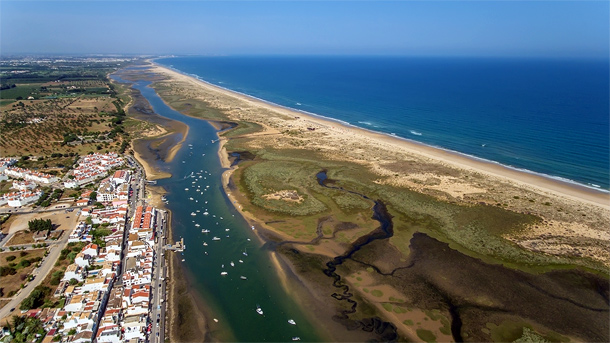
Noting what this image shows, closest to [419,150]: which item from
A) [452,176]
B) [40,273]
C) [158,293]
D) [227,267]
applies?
[452,176]

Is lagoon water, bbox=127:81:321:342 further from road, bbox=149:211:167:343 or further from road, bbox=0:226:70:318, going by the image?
road, bbox=0:226:70:318

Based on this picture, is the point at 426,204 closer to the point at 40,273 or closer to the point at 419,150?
the point at 419,150

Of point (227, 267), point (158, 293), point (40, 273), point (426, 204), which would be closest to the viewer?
point (158, 293)

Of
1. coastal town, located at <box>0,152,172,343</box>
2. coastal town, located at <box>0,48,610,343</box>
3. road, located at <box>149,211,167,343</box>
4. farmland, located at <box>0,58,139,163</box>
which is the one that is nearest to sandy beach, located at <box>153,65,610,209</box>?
coastal town, located at <box>0,48,610,343</box>

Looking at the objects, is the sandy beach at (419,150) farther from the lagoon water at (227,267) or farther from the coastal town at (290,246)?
the lagoon water at (227,267)

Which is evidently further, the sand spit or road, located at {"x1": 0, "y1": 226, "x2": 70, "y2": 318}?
the sand spit

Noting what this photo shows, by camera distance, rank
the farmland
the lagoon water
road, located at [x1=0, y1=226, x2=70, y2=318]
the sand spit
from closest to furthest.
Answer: the lagoon water
road, located at [x1=0, y1=226, x2=70, y2=318]
the sand spit
the farmland

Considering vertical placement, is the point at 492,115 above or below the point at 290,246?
above
